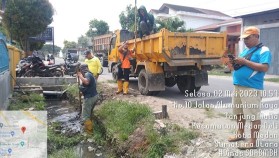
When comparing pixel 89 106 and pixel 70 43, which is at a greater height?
pixel 70 43

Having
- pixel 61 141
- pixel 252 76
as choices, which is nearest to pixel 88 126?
pixel 61 141

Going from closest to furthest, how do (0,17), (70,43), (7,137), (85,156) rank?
1. (7,137)
2. (85,156)
3. (0,17)
4. (70,43)

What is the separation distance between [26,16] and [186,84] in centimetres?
1513

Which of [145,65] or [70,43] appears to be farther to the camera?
[70,43]

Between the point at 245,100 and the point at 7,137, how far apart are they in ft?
11.1

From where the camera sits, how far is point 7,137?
4125mm

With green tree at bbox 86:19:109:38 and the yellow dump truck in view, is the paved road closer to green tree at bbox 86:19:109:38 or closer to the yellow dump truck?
the yellow dump truck

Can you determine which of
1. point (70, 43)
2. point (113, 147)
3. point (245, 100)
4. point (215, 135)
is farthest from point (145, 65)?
point (70, 43)

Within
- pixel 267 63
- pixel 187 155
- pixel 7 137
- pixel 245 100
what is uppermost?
pixel 267 63

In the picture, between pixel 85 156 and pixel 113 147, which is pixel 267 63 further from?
pixel 85 156

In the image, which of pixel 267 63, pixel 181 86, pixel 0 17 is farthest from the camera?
pixel 0 17

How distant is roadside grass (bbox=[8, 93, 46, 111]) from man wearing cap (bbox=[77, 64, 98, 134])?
65.6 inches

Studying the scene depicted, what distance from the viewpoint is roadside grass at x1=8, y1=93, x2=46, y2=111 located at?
7.77 meters

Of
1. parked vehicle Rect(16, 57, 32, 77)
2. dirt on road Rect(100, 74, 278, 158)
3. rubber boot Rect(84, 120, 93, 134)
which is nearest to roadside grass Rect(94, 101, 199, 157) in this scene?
dirt on road Rect(100, 74, 278, 158)
